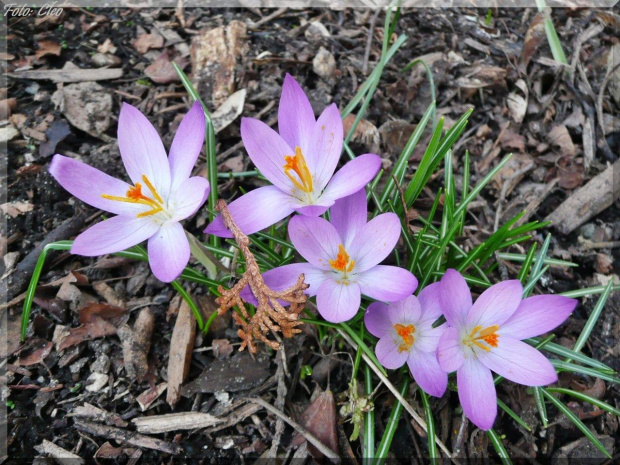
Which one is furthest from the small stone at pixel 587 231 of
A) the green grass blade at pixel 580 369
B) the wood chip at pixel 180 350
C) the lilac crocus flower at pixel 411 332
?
the wood chip at pixel 180 350

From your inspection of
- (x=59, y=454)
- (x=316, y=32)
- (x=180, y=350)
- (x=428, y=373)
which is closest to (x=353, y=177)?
(x=428, y=373)

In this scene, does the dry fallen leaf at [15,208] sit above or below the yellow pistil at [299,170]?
below

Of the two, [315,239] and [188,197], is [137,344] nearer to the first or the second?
[188,197]

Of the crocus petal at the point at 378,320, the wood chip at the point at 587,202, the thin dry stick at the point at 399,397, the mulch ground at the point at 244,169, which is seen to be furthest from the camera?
the wood chip at the point at 587,202

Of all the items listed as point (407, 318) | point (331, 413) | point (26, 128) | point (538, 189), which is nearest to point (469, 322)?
point (407, 318)

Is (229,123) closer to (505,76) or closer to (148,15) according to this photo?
(148,15)

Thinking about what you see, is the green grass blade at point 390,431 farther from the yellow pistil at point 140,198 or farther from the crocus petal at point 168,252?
the yellow pistil at point 140,198
